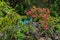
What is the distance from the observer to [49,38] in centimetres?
439

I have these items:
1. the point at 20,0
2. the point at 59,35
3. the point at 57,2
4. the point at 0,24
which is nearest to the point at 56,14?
the point at 57,2

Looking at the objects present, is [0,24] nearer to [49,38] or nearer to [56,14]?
[49,38]

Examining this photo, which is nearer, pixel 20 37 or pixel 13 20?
pixel 13 20

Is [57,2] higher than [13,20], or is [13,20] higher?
[13,20]

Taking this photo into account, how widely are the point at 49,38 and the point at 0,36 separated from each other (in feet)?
3.30

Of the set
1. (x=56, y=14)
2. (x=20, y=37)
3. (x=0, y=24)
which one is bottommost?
(x=56, y=14)

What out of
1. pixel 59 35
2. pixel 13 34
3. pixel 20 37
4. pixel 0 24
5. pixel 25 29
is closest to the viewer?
pixel 0 24

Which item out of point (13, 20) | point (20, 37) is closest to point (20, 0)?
point (20, 37)

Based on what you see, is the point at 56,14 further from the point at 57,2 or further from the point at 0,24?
the point at 0,24

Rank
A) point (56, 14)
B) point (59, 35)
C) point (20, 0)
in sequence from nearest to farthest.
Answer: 1. point (59, 35)
2. point (56, 14)
3. point (20, 0)

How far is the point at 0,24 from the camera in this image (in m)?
3.34

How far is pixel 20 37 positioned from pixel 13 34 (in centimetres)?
28

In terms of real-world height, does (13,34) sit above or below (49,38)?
above

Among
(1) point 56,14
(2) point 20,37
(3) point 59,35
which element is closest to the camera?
(2) point 20,37
